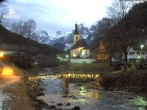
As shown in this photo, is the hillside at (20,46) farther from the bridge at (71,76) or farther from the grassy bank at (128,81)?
the grassy bank at (128,81)

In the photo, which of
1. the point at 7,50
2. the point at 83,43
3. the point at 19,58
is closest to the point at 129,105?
the point at 19,58

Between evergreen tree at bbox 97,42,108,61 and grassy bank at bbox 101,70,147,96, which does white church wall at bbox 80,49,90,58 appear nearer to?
evergreen tree at bbox 97,42,108,61

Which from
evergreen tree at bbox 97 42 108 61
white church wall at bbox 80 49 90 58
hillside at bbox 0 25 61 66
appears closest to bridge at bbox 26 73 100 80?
hillside at bbox 0 25 61 66

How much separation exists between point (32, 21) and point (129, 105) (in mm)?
78505

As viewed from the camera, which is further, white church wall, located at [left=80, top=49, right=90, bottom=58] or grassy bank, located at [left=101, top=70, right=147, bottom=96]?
white church wall, located at [left=80, top=49, right=90, bottom=58]

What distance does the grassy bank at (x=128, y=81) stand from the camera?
42.8m

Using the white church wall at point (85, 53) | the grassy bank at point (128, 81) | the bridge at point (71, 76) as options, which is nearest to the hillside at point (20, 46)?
the white church wall at point (85, 53)

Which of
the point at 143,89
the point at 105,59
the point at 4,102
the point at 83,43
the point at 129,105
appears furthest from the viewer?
the point at 83,43

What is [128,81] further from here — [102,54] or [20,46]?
[20,46]

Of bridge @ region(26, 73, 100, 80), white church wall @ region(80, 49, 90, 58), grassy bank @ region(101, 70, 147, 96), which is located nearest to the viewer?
grassy bank @ region(101, 70, 147, 96)

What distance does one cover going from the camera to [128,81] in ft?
152

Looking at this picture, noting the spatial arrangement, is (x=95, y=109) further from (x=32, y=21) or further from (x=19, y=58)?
(x=32, y=21)

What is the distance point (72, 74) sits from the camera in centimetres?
6619

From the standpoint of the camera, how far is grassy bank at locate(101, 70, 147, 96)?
42.8 m
